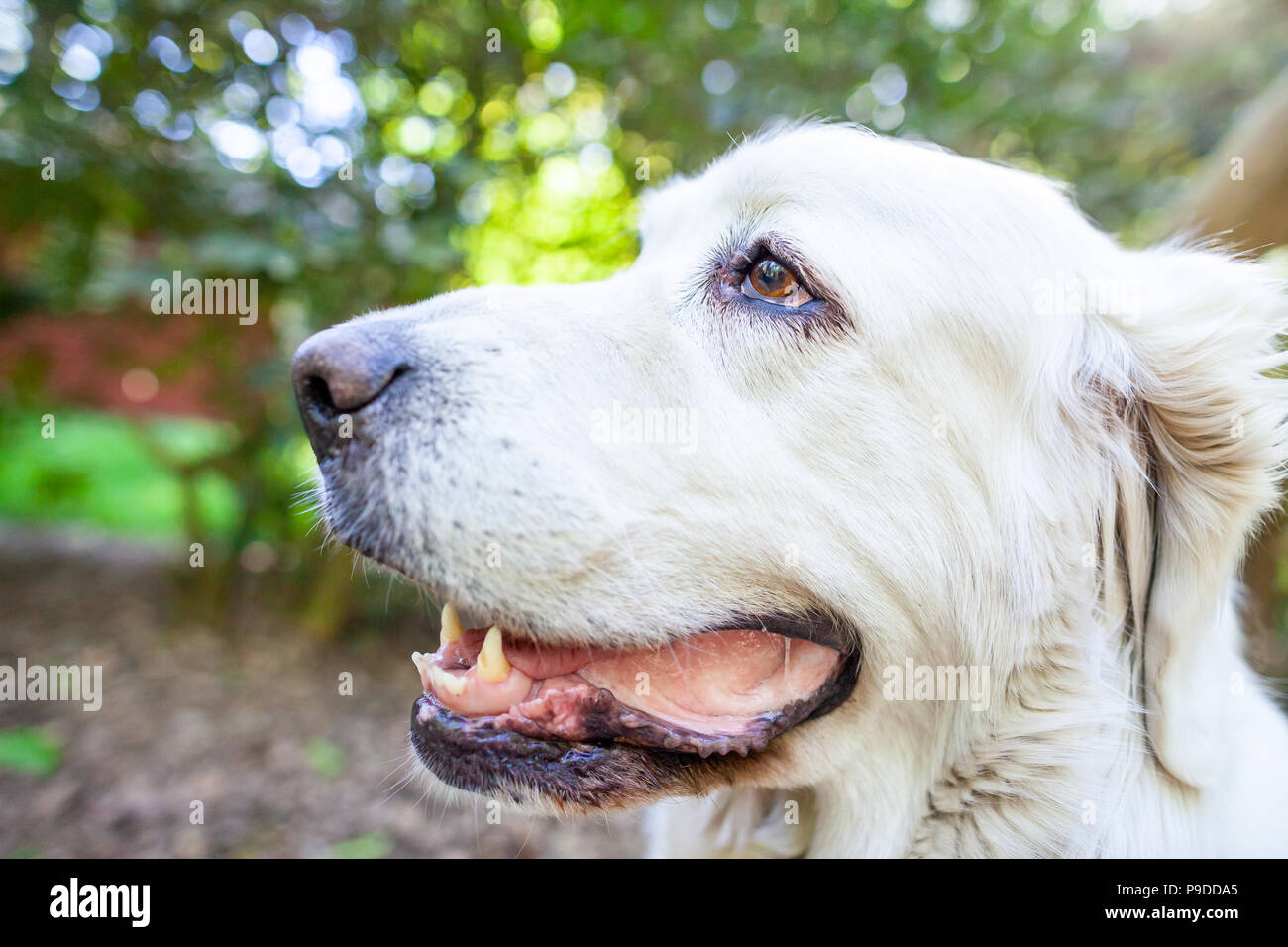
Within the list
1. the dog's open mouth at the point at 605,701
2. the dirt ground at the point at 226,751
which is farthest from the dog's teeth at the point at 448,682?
the dirt ground at the point at 226,751

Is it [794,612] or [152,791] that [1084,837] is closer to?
[794,612]

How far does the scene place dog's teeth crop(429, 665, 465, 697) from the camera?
1722 mm

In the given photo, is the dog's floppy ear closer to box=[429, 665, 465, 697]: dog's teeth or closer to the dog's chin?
the dog's chin

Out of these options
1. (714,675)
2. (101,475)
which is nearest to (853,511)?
(714,675)

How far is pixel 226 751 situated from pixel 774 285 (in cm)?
441

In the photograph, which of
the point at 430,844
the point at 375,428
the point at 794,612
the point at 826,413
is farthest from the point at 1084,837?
the point at 430,844

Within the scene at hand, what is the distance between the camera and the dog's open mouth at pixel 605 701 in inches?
67.1

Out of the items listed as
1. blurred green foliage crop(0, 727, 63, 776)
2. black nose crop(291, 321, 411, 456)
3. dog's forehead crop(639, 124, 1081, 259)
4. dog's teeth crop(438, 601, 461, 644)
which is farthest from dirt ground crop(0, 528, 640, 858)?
dog's forehead crop(639, 124, 1081, 259)

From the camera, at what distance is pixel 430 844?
4004 millimetres

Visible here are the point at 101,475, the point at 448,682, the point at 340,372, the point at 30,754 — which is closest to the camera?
the point at 340,372

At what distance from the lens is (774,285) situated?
1883mm

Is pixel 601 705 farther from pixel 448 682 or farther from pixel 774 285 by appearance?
pixel 774 285

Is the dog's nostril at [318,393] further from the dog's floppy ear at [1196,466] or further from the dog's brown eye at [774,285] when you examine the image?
the dog's floppy ear at [1196,466]

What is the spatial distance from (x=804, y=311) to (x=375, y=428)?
1.00 meters
